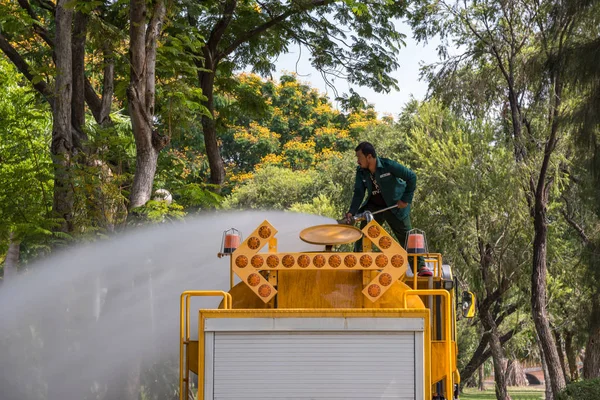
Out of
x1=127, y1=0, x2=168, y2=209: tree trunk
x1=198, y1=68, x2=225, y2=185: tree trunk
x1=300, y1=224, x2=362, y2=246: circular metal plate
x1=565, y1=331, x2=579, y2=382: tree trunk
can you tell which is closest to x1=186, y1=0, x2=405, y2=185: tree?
x1=198, y1=68, x2=225, y2=185: tree trunk

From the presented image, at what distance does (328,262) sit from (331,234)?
2.71 feet

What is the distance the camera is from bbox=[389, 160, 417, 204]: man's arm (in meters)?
8.87

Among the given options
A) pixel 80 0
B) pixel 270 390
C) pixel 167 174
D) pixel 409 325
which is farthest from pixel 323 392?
pixel 167 174

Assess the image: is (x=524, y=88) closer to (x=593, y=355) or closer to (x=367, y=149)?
(x=593, y=355)

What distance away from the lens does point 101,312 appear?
11430 mm

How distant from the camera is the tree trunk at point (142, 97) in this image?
12.0 meters

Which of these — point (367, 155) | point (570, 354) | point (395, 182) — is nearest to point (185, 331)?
point (367, 155)

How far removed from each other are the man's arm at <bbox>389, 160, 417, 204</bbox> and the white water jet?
229 centimetres

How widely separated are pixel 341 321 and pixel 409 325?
1.59 ft

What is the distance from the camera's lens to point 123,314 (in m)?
11.4

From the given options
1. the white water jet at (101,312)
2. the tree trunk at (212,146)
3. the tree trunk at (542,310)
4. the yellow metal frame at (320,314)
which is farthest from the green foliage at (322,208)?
the yellow metal frame at (320,314)

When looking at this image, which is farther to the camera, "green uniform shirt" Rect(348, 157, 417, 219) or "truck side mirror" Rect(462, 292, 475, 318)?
"green uniform shirt" Rect(348, 157, 417, 219)

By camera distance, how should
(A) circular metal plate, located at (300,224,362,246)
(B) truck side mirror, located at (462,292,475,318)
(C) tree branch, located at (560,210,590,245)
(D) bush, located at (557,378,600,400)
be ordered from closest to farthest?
(A) circular metal plate, located at (300,224,362,246) → (B) truck side mirror, located at (462,292,475,318) → (D) bush, located at (557,378,600,400) → (C) tree branch, located at (560,210,590,245)

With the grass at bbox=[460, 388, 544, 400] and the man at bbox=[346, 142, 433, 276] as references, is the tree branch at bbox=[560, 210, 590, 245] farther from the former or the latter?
the man at bbox=[346, 142, 433, 276]
